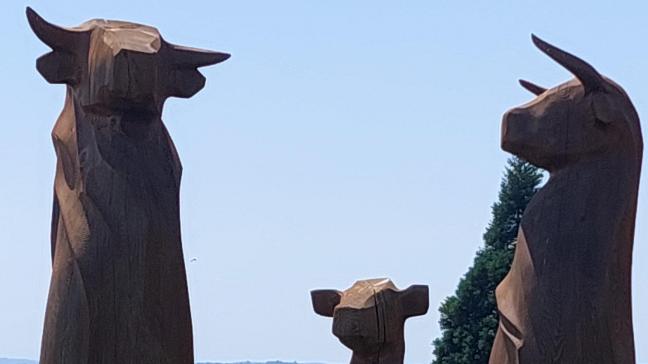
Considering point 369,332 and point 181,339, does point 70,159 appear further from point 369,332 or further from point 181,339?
point 369,332

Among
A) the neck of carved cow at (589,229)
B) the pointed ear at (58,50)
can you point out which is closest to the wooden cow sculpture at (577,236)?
the neck of carved cow at (589,229)

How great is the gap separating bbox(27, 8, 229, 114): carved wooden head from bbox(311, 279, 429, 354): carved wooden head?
9.46ft

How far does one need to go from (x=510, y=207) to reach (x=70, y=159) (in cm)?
1435

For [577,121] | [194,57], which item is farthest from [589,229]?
[194,57]

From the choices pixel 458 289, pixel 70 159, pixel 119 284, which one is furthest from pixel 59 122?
pixel 458 289

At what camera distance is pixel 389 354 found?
427 inches

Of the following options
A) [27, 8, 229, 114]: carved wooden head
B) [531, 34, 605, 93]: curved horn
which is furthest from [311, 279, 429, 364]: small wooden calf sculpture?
[27, 8, 229, 114]: carved wooden head

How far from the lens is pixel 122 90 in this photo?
26.7 ft

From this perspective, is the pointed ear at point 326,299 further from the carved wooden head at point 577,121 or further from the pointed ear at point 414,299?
the carved wooden head at point 577,121

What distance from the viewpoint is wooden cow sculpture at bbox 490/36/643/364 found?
8.56 m

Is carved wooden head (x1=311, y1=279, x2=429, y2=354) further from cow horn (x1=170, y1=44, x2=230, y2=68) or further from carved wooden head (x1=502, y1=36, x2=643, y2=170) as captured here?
cow horn (x1=170, y1=44, x2=230, y2=68)

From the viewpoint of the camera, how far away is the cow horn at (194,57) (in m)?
8.45

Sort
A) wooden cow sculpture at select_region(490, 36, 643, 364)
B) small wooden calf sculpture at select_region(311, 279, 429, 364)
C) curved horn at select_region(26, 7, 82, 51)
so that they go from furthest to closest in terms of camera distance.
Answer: small wooden calf sculpture at select_region(311, 279, 429, 364)
wooden cow sculpture at select_region(490, 36, 643, 364)
curved horn at select_region(26, 7, 82, 51)

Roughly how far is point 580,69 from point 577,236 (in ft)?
3.25
